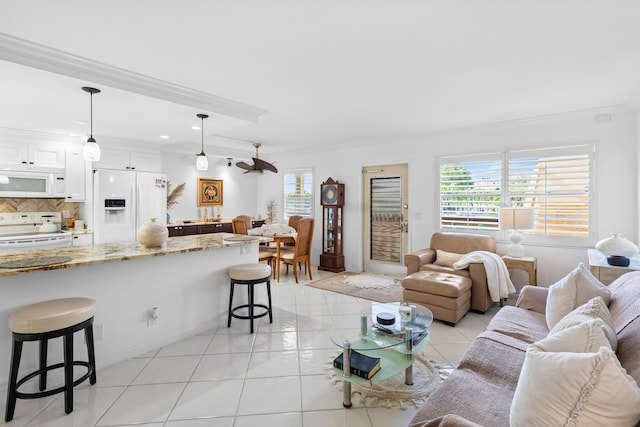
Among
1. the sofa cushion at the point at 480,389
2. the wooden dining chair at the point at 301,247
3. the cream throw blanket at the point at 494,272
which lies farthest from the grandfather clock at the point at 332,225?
the sofa cushion at the point at 480,389

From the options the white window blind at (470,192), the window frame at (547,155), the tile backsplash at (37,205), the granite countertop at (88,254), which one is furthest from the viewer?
the tile backsplash at (37,205)

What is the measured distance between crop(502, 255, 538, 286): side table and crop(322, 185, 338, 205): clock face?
2.97m

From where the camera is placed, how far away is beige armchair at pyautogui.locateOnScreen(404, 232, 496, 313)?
12.2 ft

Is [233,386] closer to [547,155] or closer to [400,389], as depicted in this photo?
[400,389]

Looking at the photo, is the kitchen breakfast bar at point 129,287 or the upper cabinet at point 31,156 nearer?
the kitchen breakfast bar at point 129,287

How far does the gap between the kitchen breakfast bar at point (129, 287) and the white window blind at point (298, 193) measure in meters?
3.23

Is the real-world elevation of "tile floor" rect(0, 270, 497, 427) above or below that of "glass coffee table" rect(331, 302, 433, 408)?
below

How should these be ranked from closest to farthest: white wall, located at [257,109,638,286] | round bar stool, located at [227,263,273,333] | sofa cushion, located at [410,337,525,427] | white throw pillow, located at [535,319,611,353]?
A: white throw pillow, located at [535,319,611,353] → sofa cushion, located at [410,337,525,427] → round bar stool, located at [227,263,273,333] → white wall, located at [257,109,638,286]

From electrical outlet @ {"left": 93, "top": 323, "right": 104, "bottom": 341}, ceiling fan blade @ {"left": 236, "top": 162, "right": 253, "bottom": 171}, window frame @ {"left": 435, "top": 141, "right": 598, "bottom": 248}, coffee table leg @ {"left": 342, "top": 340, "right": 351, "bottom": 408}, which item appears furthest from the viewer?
ceiling fan blade @ {"left": 236, "top": 162, "right": 253, "bottom": 171}

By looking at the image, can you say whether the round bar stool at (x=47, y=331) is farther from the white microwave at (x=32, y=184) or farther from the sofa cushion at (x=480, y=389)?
the white microwave at (x=32, y=184)

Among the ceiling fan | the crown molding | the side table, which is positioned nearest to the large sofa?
the side table

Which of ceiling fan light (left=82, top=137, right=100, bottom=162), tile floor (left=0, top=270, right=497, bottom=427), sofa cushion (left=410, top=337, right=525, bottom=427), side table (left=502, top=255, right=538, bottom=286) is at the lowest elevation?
tile floor (left=0, top=270, right=497, bottom=427)

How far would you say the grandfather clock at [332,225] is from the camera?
5.99 m

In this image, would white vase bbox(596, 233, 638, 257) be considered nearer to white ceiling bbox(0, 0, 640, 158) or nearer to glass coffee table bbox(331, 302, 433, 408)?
white ceiling bbox(0, 0, 640, 158)
